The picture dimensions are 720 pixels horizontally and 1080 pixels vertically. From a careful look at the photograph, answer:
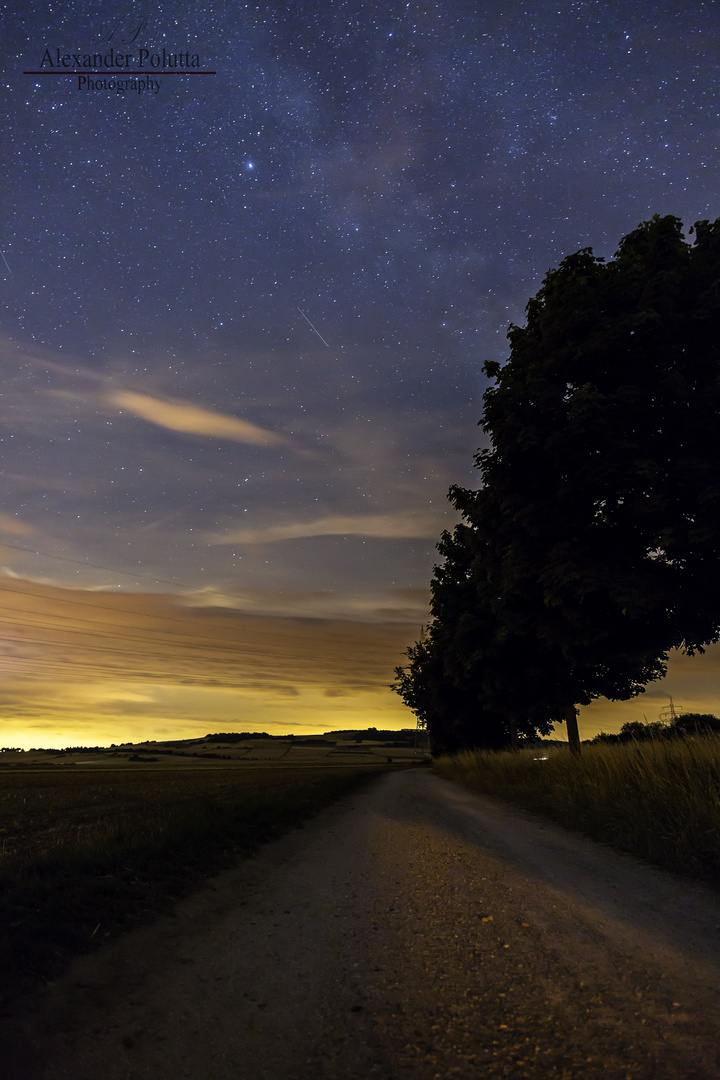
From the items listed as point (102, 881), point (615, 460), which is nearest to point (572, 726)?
point (615, 460)

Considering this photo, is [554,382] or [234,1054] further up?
[554,382]

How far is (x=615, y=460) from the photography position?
14312mm

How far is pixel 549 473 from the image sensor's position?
629 inches

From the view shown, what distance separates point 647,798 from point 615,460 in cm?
822

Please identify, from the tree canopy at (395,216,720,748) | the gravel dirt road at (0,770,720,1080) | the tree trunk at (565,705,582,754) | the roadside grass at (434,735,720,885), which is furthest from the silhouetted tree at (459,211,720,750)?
the gravel dirt road at (0,770,720,1080)

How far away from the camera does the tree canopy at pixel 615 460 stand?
13.5 meters

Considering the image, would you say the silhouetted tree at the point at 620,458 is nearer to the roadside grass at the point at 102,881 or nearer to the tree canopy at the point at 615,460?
the tree canopy at the point at 615,460

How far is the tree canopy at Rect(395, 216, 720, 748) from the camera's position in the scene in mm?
13523

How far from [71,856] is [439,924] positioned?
4768mm

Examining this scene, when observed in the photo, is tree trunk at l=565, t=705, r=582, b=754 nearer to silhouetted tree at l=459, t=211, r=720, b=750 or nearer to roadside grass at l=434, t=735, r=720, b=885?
roadside grass at l=434, t=735, r=720, b=885

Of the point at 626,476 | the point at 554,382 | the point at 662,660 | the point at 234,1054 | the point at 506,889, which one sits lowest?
the point at 506,889

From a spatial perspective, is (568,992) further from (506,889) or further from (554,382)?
(554,382)

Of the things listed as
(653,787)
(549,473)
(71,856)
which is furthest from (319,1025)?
(549,473)

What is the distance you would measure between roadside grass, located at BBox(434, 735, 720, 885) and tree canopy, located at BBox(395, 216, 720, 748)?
10.4 ft
